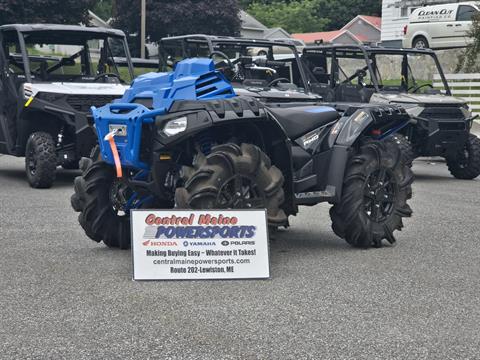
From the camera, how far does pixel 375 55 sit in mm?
15969

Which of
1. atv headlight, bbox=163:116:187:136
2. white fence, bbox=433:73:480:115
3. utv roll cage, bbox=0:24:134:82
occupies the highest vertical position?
atv headlight, bbox=163:116:187:136

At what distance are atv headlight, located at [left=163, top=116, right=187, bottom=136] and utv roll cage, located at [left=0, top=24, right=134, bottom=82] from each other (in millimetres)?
6763

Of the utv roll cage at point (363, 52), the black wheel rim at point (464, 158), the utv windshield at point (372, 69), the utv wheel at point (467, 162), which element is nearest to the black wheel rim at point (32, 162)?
the utv windshield at point (372, 69)

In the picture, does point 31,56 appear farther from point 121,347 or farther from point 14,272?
point 121,347

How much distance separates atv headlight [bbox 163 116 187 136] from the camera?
6.96 m

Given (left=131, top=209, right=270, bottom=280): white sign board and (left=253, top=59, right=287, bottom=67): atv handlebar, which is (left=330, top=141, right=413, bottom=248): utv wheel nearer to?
(left=131, top=209, right=270, bottom=280): white sign board

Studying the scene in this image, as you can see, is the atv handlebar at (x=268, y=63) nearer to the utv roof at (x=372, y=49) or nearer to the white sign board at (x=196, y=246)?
the utv roof at (x=372, y=49)

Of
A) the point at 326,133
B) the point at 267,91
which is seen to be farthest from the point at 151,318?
the point at 267,91

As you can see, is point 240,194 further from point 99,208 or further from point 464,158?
point 464,158

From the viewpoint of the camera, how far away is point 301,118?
320 inches

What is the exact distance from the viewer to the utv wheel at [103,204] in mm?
7855

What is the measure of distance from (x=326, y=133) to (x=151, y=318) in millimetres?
3240

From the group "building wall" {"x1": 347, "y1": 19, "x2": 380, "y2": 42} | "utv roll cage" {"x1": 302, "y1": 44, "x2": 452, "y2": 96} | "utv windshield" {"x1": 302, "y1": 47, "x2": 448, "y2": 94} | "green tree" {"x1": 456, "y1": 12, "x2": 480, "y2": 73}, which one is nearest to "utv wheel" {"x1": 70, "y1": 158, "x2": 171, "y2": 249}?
"utv windshield" {"x1": 302, "y1": 47, "x2": 448, "y2": 94}

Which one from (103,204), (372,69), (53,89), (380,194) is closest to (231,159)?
(103,204)
